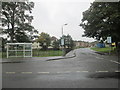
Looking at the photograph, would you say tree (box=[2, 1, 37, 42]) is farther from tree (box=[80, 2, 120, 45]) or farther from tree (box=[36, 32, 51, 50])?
tree (box=[36, 32, 51, 50])

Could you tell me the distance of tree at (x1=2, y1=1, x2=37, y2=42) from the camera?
2944 centimetres

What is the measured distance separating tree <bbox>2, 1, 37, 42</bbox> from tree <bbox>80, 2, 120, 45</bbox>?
13.3 meters

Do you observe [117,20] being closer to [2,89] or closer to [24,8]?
[24,8]

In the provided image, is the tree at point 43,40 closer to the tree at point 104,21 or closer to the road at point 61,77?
the tree at point 104,21

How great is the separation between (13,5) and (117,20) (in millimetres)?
22036

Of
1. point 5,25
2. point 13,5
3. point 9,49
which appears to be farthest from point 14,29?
point 9,49

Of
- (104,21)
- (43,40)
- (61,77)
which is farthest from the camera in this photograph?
(43,40)

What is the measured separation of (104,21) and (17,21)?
19.2 m

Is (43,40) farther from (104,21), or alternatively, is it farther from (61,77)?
(61,77)

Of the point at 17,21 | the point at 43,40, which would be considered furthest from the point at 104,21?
the point at 43,40

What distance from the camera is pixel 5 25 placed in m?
29.6

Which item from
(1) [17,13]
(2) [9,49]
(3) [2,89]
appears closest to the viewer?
(3) [2,89]

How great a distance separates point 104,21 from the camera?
2848 cm

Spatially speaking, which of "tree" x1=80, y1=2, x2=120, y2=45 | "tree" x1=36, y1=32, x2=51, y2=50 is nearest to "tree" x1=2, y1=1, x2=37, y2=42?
"tree" x1=80, y1=2, x2=120, y2=45
